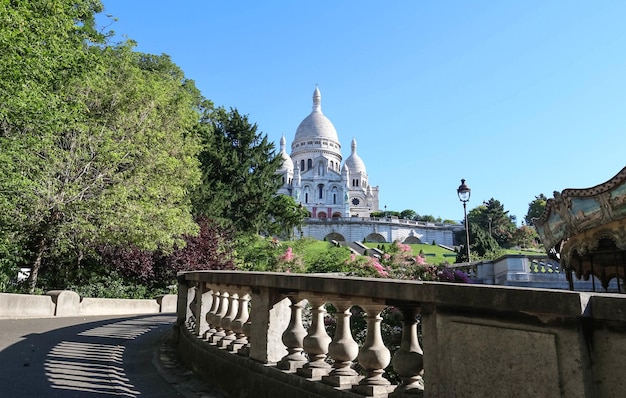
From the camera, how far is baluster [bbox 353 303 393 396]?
2.74 m

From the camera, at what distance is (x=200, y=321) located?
5.72 m

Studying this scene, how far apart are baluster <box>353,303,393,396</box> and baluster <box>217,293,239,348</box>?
2.20 metres

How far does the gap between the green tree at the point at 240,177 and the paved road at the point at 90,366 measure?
60.9ft

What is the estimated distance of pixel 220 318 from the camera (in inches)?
200

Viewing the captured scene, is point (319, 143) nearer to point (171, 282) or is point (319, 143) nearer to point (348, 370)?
point (171, 282)

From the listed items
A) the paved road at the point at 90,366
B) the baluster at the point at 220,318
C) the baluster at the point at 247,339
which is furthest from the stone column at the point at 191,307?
the baluster at the point at 247,339

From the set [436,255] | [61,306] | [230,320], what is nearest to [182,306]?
[230,320]

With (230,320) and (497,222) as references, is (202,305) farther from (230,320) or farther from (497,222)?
(497,222)

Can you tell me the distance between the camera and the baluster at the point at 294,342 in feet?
11.4

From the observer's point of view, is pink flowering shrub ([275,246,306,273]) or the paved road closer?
the paved road

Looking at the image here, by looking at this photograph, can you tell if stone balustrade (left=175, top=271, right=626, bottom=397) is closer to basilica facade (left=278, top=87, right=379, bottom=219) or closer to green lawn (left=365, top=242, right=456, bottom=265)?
green lawn (left=365, top=242, right=456, bottom=265)

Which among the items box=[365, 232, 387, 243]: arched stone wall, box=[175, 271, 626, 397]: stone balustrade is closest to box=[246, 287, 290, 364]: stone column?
box=[175, 271, 626, 397]: stone balustrade

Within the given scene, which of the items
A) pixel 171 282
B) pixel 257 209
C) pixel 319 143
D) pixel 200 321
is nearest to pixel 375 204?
pixel 319 143

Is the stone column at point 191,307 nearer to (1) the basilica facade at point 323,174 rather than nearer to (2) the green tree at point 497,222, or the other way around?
(2) the green tree at point 497,222
